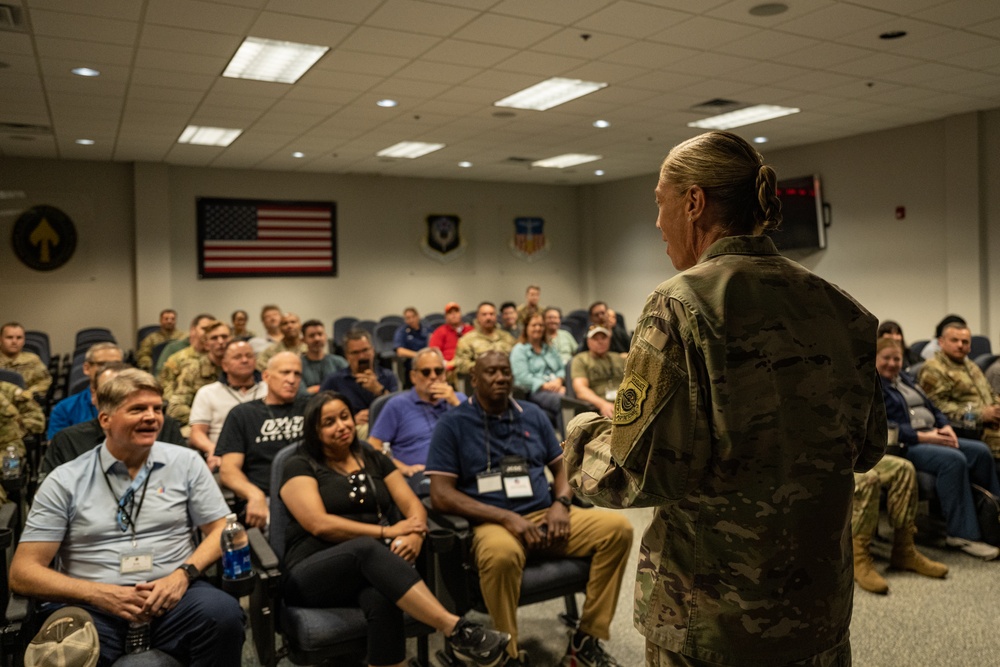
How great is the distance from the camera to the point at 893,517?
151 inches

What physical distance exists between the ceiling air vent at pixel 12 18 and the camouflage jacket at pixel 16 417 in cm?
216

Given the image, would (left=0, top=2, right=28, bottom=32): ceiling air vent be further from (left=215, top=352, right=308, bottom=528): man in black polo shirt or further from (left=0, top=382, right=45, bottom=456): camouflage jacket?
(left=215, top=352, right=308, bottom=528): man in black polo shirt

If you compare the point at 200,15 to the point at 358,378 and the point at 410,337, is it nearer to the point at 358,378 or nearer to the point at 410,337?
the point at 358,378

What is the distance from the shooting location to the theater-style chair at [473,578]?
9.27 feet

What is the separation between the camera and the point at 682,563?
4.29ft

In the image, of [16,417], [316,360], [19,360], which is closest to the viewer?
[16,417]

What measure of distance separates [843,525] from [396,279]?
1137 centimetres

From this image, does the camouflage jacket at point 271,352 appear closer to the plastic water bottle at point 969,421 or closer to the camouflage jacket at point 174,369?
the camouflage jacket at point 174,369

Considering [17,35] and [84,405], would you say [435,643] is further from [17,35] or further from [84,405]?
[17,35]

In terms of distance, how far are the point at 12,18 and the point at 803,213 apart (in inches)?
339

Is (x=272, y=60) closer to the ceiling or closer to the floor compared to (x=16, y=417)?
closer to the ceiling

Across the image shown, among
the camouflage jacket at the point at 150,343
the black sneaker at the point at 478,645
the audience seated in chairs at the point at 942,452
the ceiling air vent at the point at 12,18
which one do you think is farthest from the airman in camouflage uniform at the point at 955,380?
the camouflage jacket at the point at 150,343

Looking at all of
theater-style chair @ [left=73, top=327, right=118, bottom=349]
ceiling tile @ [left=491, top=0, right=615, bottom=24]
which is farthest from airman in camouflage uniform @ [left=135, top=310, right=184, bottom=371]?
ceiling tile @ [left=491, top=0, right=615, bottom=24]

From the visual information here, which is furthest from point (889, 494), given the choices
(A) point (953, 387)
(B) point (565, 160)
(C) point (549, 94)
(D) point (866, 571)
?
(B) point (565, 160)
